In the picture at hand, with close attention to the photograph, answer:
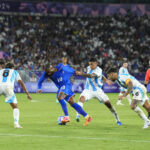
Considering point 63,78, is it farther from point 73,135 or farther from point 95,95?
point 73,135

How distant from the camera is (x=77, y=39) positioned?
4422cm

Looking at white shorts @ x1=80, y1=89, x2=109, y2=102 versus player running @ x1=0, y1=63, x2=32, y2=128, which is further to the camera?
white shorts @ x1=80, y1=89, x2=109, y2=102

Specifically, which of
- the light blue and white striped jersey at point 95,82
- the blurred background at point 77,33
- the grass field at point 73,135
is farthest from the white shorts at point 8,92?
the blurred background at point 77,33

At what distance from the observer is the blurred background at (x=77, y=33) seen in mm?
40062

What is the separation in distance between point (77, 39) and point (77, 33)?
36.2 inches

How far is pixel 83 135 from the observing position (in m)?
11.8

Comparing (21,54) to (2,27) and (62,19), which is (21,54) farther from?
(62,19)

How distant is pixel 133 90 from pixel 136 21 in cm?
3530

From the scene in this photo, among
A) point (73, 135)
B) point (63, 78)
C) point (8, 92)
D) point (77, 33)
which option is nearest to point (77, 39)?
point (77, 33)

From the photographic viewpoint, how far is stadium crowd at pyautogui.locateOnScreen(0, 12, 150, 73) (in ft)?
131

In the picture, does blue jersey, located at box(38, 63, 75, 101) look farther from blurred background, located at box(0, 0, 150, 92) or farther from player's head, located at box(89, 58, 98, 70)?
blurred background, located at box(0, 0, 150, 92)

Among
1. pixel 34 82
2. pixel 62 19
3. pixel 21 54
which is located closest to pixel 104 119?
pixel 34 82

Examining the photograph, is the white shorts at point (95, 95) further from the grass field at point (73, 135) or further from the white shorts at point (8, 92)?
the white shorts at point (8, 92)

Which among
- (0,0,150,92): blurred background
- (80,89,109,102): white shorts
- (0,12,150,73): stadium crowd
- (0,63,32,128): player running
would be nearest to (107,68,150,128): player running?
(80,89,109,102): white shorts
